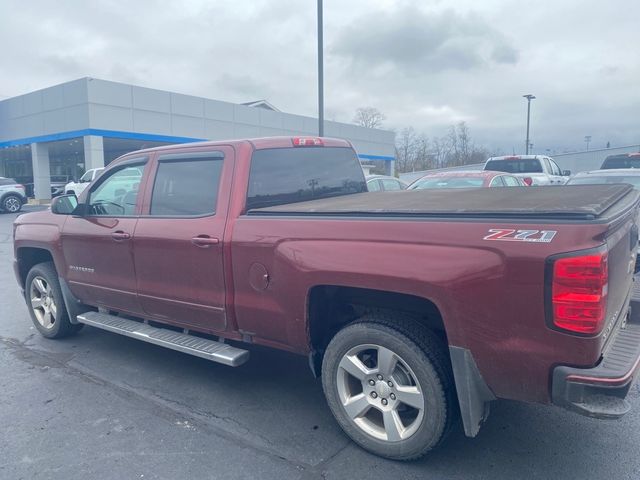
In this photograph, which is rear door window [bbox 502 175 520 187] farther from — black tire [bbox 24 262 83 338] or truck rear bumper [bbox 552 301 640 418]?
truck rear bumper [bbox 552 301 640 418]

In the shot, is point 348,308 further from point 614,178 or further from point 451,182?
point 614,178

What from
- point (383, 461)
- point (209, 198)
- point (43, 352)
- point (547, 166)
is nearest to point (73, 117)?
point (547, 166)

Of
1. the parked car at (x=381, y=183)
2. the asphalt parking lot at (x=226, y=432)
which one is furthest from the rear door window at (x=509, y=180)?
the asphalt parking lot at (x=226, y=432)

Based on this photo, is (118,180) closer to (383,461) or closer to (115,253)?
(115,253)

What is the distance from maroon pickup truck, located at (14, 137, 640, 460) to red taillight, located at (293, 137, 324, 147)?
0.12ft

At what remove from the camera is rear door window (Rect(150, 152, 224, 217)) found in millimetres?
3908

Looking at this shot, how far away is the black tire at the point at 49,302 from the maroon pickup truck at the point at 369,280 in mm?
449

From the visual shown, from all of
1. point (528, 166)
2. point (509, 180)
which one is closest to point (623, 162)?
point (528, 166)

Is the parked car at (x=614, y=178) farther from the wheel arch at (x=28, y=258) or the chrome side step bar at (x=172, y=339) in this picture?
the wheel arch at (x=28, y=258)

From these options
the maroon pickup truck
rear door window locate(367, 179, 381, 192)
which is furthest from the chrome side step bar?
rear door window locate(367, 179, 381, 192)

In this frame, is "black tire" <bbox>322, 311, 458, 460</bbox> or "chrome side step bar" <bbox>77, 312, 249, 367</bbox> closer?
"black tire" <bbox>322, 311, 458, 460</bbox>

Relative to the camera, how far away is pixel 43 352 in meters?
5.11

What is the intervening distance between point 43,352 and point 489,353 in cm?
441

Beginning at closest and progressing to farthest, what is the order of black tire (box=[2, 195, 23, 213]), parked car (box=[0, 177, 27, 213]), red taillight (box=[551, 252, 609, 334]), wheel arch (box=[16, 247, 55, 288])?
1. red taillight (box=[551, 252, 609, 334])
2. wheel arch (box=[16, 247, 55, 288])
3. parked car (box=[0, 177, 27, 213])
4. black tire (box=[2, 195, 23, 213])
